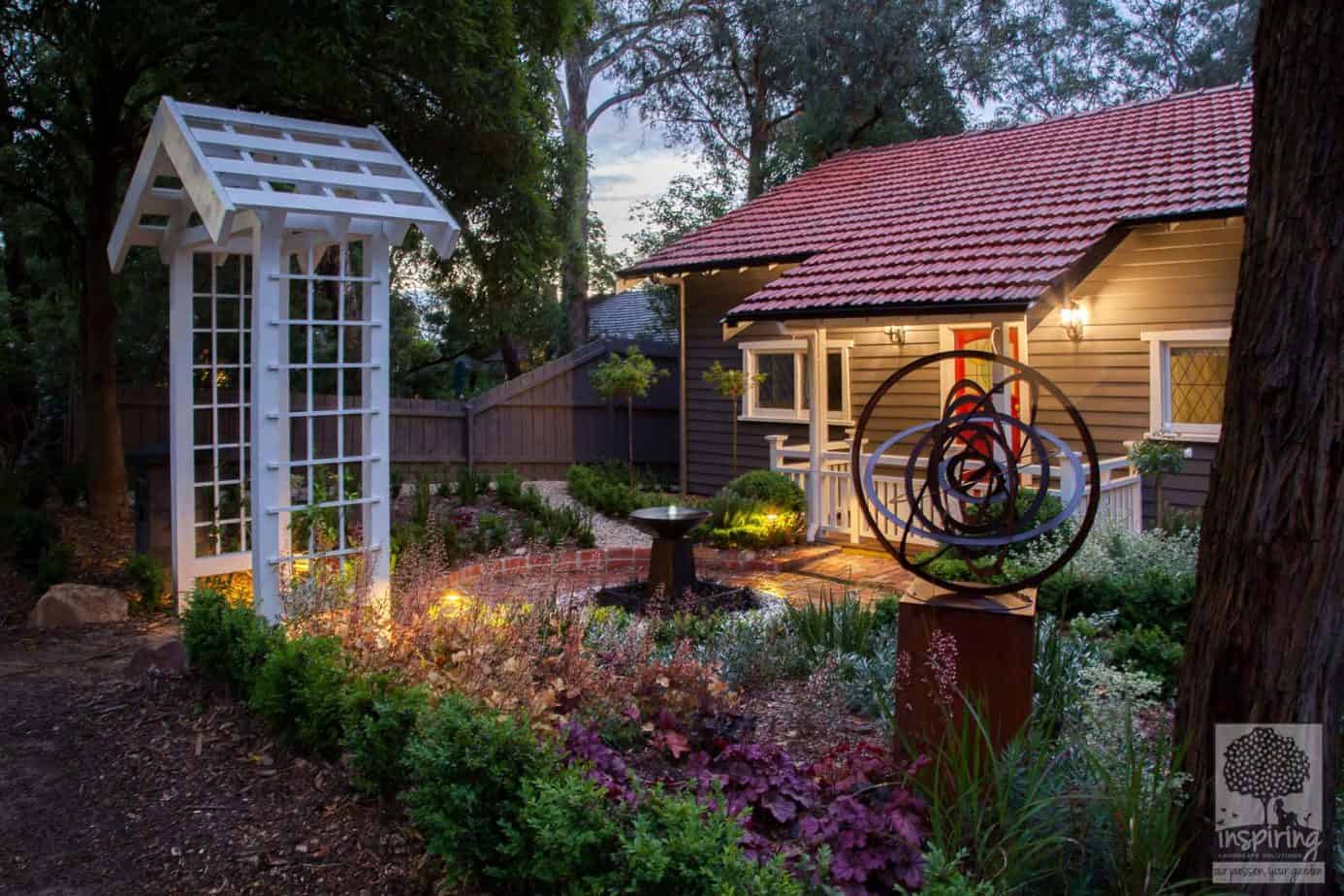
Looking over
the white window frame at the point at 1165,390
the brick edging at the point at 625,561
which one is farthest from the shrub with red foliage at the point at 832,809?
the white window frame at the point at 1165,390

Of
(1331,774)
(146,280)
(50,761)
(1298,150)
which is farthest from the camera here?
(146,280)

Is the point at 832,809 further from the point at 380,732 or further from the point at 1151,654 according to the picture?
the point at 1151,654

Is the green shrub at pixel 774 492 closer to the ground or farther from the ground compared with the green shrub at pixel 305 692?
farther from the ground

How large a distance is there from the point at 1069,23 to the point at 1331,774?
2763cm

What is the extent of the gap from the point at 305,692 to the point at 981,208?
9906 mm

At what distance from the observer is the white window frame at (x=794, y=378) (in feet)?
43.7

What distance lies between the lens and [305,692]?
4.49 m

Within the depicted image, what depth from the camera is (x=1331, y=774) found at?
11.0ft

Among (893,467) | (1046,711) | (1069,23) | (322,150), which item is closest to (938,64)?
(1069,23)

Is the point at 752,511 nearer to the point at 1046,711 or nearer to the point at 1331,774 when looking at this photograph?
the point at 1046,711

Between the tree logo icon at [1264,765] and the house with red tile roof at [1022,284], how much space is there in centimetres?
614

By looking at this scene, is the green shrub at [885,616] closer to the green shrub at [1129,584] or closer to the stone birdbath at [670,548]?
the green shrub at [1129,584]

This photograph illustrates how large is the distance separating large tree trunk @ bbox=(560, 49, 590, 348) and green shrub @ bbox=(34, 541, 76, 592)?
11551mm

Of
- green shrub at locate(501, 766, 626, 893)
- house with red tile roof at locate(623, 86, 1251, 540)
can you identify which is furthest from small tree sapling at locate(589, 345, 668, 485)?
green shrub at locate(501, 766, 626, 893)
